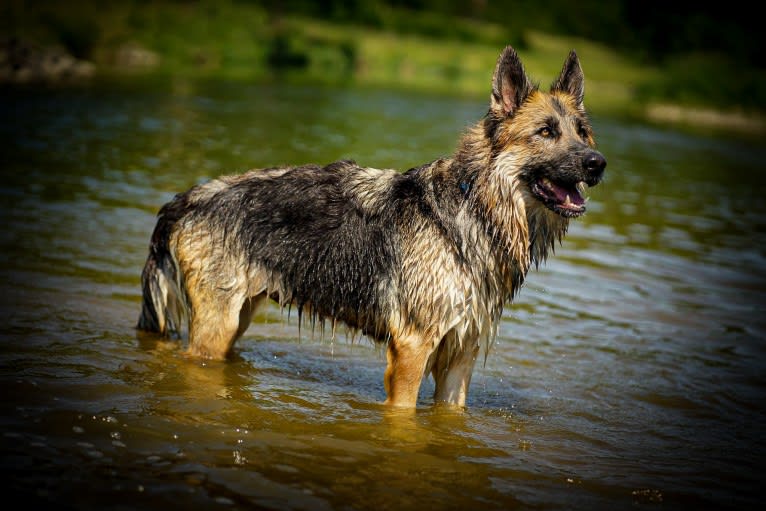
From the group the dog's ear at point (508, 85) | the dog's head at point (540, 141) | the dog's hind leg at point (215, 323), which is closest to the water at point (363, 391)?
the dog's hind leg at point (215, 323)

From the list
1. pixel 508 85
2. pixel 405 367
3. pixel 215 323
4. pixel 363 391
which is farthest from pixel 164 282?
pixel 508 85

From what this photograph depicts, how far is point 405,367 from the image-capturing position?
672 centimetres

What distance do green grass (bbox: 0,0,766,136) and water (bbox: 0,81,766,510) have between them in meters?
29.1

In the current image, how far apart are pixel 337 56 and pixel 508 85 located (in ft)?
167

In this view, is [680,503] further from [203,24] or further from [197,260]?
[203,24]

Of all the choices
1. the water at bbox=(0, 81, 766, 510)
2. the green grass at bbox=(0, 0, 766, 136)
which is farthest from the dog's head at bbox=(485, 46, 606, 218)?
the green grass at bbox=(0, 0, 766, 136)

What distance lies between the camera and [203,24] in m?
55.5

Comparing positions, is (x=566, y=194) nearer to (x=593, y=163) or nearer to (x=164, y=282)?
(x=593, y=163)

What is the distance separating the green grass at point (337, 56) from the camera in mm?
43781

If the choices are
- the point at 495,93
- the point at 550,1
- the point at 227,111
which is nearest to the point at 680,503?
the point at 495,93

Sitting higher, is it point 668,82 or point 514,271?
point 668,82

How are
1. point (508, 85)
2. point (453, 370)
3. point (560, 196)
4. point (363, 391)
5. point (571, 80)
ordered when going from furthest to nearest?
point (363, 391) → point (453, 370) → point (571, 80) → point (508, 85) → point (560, 196)

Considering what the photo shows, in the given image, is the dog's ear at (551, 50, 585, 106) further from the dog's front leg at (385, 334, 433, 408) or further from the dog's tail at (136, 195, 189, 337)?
the dog's tail at (136, 195, 189, 337)

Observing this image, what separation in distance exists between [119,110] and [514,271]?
2162cm
